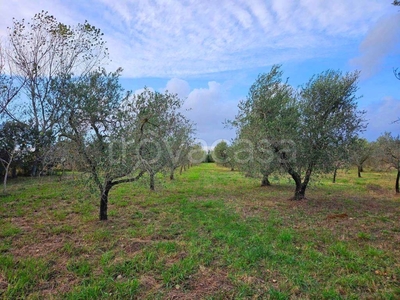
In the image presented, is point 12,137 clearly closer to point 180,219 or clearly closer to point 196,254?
point 180,219

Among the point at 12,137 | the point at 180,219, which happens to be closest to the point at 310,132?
the point at 180,219

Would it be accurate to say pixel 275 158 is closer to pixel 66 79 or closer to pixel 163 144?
pixel 163 144

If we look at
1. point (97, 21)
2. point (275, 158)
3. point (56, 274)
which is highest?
point (97, 21)

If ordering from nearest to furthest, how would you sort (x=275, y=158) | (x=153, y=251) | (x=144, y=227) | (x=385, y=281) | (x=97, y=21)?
(x=385, y=281) → (x=153, y=251) → (x=144, y=227) → (x=275, y=158) → (x=97, y=21)

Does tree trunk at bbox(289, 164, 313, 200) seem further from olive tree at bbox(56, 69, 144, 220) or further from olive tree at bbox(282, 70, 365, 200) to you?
olive tree at bbox(56, 69, 144, 220)

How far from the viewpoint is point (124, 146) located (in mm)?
6668

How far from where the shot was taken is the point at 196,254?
16.9 feet

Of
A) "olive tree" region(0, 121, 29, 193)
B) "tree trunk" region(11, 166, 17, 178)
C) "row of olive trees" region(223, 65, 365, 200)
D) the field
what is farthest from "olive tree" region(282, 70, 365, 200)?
"tree trunk" region(11, 166, 17, 178)

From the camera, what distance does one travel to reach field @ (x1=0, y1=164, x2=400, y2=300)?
12.6 ft

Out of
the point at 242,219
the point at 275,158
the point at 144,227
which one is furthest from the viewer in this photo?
the point at 275,158

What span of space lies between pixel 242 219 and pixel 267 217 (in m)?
1.13

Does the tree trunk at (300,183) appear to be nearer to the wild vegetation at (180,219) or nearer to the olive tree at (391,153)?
the wild vegetation at (180,219)

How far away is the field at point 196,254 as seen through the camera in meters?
3.84

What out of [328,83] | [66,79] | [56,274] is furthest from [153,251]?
[328,83]
